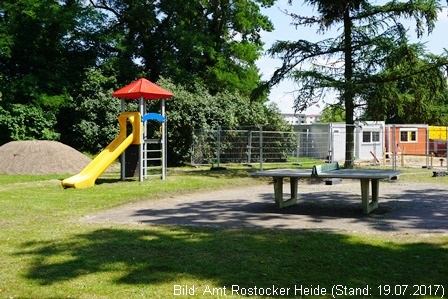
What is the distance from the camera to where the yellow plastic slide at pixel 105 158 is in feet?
42.5

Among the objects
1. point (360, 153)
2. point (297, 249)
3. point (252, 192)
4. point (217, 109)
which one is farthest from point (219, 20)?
point (297, 249)

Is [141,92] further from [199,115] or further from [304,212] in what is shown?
[199,115]

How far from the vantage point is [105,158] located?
14.1 meters

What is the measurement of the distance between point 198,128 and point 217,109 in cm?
193

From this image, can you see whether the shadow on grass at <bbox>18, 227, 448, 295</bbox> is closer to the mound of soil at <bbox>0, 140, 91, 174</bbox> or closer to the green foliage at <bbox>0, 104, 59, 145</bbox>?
the mound of soil at <bbox>0, 140, 91, 174</bbox>

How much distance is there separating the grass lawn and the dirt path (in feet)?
2.52

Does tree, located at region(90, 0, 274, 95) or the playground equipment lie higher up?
tree, located at region(90, 0, 274, 95)

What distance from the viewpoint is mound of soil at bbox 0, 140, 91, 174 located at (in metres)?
17.9

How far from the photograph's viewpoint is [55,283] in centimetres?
454

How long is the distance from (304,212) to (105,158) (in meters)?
7.10

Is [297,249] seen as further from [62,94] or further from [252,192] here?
[62,94]

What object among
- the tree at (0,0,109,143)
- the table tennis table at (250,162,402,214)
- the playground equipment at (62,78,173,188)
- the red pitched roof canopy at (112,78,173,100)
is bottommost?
the table tennis table at (250,162,402,214)

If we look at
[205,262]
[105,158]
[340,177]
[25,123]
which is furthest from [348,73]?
[25,123]

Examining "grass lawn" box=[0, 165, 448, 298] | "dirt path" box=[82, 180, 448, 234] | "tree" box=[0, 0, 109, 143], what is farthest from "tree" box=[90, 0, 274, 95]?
"grass lawn" box=[0, 165, 448, 298]
